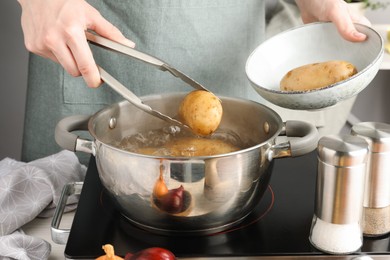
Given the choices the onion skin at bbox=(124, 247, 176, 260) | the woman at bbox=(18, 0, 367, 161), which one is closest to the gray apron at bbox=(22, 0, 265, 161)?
the woman at bbox=(18, 0, 367, 161)

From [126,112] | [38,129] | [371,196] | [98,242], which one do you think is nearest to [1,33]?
[38,129]

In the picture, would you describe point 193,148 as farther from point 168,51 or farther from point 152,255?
point 168,51

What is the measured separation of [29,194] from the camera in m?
1.04

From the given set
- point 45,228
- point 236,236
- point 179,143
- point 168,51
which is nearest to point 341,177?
point 236,236

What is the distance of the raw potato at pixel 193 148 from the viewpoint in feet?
3.04

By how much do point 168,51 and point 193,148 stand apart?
0.42 meters

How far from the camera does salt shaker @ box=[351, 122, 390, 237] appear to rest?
83cm

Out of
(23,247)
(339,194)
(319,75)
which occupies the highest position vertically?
(319,75)

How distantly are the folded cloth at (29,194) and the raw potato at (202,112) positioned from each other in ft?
0.83

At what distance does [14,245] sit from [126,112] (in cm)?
27

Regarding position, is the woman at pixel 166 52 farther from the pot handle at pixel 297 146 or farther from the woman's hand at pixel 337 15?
the pot handle at pixel 297 146

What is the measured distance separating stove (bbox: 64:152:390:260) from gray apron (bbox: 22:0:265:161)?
1.28 ft

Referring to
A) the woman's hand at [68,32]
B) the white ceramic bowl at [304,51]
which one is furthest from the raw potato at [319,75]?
the woman's hand at [68,32]

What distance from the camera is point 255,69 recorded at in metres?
1.10
